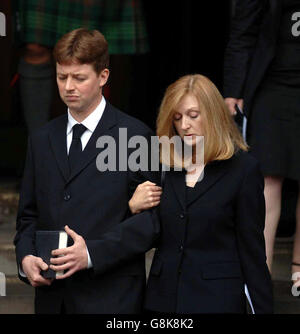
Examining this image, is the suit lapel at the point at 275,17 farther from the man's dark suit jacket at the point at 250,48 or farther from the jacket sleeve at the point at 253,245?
the jacket sleeve at the point at 253,245

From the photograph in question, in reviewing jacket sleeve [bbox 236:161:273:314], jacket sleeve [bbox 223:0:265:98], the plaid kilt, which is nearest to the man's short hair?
jacket sleeve [bbox 236:161:273:314]

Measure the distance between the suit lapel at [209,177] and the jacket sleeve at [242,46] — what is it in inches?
32.3

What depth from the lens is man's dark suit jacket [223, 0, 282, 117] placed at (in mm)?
4512

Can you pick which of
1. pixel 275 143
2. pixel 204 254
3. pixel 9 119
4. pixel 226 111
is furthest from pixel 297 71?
pixel 9 119

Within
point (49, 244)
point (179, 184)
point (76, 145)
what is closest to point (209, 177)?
point (179, 184)

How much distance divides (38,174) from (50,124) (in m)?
0.21

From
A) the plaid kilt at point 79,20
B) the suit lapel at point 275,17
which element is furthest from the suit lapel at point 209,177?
the plaid kilt at point 79,20

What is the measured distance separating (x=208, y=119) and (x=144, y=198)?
371mm

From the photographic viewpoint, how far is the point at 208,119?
3.77 metres

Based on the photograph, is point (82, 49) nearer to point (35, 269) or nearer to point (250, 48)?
point (35, 269)

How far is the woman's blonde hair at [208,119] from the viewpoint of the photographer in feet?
12.4

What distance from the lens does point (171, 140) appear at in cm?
385

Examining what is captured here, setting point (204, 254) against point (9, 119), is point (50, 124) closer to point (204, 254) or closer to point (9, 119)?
point (204, 254)

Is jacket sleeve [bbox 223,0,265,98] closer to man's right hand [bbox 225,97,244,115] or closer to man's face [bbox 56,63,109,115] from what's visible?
man's right hand [bbox 225,97,244,115]
